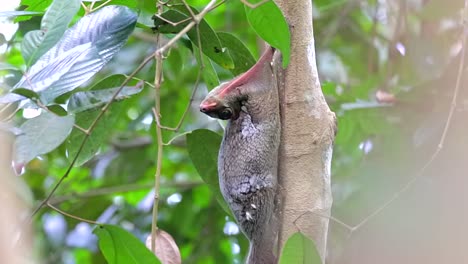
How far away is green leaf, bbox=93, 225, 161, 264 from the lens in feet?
3.58

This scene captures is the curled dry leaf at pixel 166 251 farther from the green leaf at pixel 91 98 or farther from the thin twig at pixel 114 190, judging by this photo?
the thin twig at pixel 114 190

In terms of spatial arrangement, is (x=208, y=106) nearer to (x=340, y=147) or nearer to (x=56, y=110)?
(x=56, y=110)

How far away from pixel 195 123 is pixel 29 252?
1671 mm

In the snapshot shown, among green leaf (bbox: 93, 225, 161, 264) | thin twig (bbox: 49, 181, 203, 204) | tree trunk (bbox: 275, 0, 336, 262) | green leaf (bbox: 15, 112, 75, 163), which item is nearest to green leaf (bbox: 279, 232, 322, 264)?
tree trunk (bbox: 275, 0, 336, 262)

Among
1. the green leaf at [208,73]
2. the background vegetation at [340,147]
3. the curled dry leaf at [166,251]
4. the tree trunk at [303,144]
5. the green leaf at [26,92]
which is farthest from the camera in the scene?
the background vegetation at [340,147]

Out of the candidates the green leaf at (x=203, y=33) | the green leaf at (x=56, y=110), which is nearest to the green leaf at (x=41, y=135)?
the green leaf at (x=56, y=110)

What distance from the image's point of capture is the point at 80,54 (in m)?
1.04

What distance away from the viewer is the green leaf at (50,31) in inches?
41.0

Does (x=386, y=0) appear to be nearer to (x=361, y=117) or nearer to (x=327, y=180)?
(x=361, y=117)

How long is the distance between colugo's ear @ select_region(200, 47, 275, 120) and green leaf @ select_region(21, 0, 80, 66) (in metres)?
0.24

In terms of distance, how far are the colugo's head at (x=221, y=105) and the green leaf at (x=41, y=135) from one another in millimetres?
206

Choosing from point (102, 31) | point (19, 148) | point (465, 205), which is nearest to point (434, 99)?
point (465, 205)

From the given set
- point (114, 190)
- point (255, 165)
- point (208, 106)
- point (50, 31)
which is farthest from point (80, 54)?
point (114, 190)

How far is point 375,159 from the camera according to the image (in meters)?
2.04
